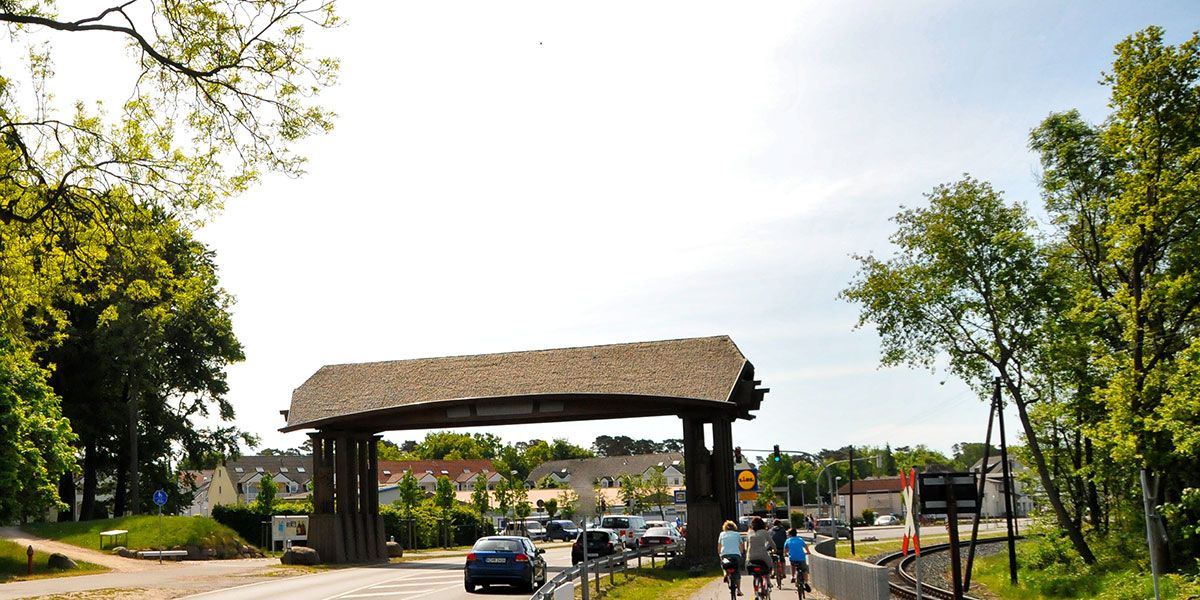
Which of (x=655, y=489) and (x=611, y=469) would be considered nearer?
(x=655, y=489)

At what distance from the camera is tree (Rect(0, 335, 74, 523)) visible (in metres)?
27.5

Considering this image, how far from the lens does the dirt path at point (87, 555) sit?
34156 millimetres

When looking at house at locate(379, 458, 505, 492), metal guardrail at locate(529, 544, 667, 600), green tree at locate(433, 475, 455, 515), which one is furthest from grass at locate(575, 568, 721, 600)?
house at locate(379, 458, 505, 492)

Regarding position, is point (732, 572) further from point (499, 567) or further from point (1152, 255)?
point (1152, 255)

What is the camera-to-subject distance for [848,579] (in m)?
17.7

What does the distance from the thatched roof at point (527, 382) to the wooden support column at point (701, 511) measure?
2097mm

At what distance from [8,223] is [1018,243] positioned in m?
29.4

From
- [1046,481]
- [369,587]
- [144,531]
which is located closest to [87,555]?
[144,531]

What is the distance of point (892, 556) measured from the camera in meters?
46.2

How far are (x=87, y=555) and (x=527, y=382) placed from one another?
1707 cm

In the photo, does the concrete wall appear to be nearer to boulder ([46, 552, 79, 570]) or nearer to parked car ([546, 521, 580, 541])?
boulder ([46, 552, 79, 570])

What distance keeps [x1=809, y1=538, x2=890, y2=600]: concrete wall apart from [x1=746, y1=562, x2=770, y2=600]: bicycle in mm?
1407

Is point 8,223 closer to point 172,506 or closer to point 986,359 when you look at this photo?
point 986,359

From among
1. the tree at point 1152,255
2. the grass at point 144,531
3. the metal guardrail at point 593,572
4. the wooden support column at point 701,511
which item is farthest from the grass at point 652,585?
the grass at point 144,531
